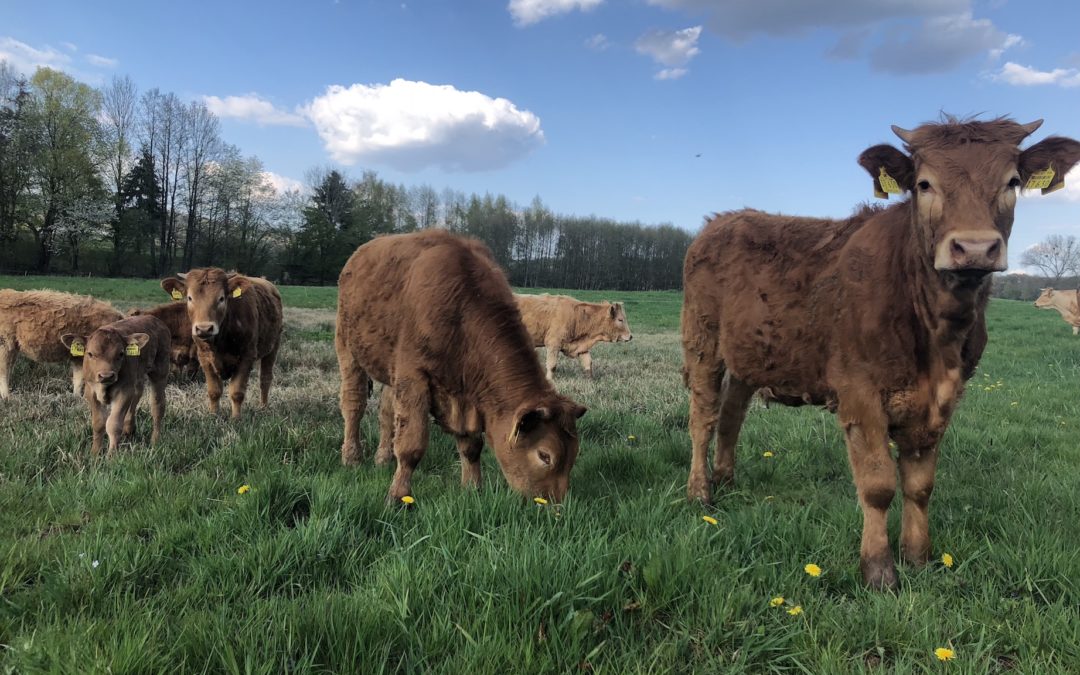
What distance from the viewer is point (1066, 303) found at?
93.4 feet

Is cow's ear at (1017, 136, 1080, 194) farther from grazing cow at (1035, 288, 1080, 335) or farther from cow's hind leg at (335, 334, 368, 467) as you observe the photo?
grazing cow at (1035, 288, 1080, 335)

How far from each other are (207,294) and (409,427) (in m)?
4.84

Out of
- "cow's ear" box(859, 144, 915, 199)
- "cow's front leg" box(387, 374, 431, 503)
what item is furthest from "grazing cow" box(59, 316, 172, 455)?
"cow's ear" box(859, 144, 915, 199)

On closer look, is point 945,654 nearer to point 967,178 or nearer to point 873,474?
point 873,474

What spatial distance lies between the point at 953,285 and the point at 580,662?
8.60 feet

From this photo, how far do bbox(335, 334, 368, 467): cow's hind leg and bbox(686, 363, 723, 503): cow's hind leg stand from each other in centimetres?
312

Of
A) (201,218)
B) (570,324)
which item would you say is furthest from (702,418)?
(201,218)

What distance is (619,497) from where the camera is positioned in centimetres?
420

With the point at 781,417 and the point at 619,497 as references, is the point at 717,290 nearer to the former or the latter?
the point at 619,497

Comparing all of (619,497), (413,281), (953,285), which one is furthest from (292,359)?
(953,285)

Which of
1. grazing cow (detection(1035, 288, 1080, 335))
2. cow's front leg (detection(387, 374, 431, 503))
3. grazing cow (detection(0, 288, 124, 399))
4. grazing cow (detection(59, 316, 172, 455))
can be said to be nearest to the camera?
cow's front leg (detection(387, 374, 431, 503))

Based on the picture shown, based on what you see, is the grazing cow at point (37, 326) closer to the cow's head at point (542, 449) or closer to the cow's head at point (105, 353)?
the cow's head at point (105, 353)

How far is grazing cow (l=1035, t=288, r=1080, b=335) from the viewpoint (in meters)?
22.2

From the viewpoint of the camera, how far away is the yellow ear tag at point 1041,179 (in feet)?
10.6
